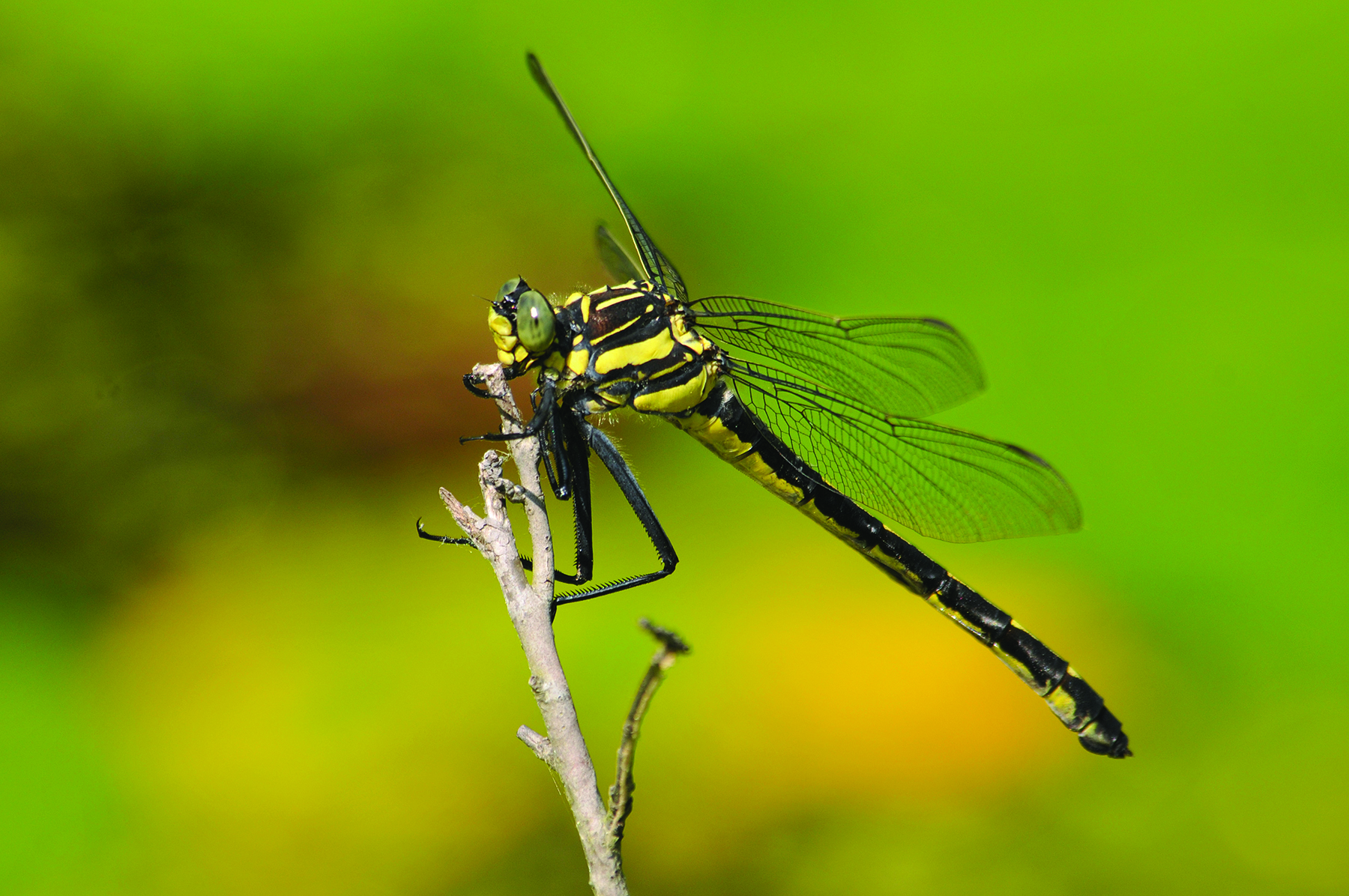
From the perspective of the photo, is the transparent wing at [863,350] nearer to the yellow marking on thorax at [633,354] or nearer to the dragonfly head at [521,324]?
the yellow marking on thorax at [633,354]

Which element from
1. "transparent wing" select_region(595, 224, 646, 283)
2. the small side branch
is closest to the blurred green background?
"transparent wing" select_region(595, 224, 646, 283)

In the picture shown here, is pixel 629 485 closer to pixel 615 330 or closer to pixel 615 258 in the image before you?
pixel 615 330

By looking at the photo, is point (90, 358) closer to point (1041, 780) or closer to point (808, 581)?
point (808, 581)

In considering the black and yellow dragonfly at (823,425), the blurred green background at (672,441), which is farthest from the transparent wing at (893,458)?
the blurred green background at (672,441)

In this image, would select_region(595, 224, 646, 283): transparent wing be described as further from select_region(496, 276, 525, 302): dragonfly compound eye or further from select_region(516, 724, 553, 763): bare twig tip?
select_region(516, 724, 553, 763): bare twig tip

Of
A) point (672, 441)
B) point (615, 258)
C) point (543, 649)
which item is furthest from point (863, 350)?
point (543, 649)
